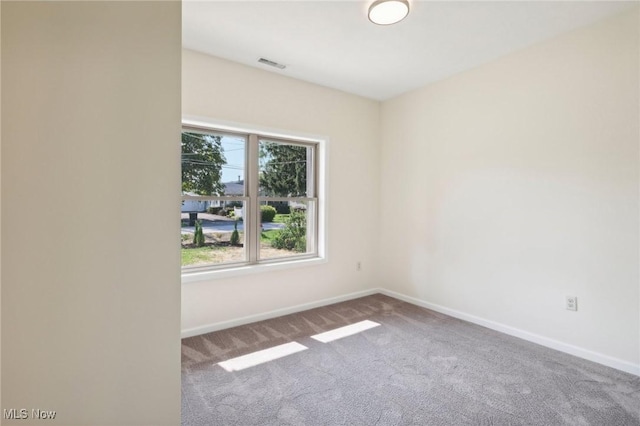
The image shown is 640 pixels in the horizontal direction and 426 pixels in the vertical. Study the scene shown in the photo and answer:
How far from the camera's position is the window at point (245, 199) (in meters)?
3.19

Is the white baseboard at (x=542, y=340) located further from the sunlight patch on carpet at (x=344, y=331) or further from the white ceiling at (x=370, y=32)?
the white ceiling at (x=370, y=32)

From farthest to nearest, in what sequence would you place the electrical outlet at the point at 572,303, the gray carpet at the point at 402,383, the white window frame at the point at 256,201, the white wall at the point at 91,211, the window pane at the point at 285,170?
the window pane at the point at 285,170
the white window frame at the point at 256,201
the electrical outlet at the point at 572,303
the gray carpet at the point at 402,383
the white wall at the point at 91,211

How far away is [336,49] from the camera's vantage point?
2.94 meters

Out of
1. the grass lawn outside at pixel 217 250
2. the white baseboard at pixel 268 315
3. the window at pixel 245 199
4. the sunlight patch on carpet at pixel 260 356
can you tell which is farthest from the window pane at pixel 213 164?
the sunlight patch on carpet at pixel 260 356

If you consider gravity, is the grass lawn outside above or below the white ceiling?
below

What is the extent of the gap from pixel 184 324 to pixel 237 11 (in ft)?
8.86

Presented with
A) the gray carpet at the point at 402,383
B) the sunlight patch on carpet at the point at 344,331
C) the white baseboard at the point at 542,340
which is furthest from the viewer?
the sunlight patch on carpet at the point at 344,331

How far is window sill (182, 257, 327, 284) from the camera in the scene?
3.03 metres

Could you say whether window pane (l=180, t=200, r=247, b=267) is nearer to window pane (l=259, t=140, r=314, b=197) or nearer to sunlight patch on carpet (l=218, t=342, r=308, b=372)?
window pane (l=259, t=140, r=314, b=197)

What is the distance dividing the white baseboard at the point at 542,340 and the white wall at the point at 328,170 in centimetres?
105

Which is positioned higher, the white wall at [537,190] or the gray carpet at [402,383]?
the white wall at [537,190]

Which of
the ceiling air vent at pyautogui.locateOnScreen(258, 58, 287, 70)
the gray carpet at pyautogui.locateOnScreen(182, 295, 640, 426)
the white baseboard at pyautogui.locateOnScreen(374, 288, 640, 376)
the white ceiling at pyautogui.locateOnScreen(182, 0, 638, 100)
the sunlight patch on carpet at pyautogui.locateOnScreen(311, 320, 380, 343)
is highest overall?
the ceiling air vent at pyautogui.locateOnScreen(258, 58, 287, 70)

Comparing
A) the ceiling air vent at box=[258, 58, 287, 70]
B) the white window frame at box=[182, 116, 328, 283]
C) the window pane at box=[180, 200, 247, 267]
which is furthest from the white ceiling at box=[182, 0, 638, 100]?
the window pane at box=[180, 200, 247, 267]

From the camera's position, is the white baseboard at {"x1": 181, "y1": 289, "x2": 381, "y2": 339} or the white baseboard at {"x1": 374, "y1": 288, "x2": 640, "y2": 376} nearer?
the white baseboard at {"x1": 374, "y1": 288, "x2": 640, "y2": 376}
